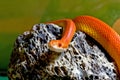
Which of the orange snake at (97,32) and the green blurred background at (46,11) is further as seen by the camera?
the green blurred background at (46,11)

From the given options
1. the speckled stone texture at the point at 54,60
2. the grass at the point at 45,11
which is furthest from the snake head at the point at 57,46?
the grass at the point at 45,11

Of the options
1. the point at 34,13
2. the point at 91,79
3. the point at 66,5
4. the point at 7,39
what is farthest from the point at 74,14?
the point at 91,79

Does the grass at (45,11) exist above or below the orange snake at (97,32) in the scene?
above

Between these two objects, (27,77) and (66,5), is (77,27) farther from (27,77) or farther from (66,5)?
(66,5)

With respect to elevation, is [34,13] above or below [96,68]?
above

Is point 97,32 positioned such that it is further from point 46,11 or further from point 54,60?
point 46,11

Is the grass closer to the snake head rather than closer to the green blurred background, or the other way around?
the green blurred background

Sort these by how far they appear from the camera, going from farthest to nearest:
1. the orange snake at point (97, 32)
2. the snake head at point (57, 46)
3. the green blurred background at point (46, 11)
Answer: the green blurred background at point (46, 11) < the orange snake at point (97, 32) < the snake head at point (57, 46)

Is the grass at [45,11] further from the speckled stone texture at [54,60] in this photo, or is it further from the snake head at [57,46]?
the snake head at [57,46]
